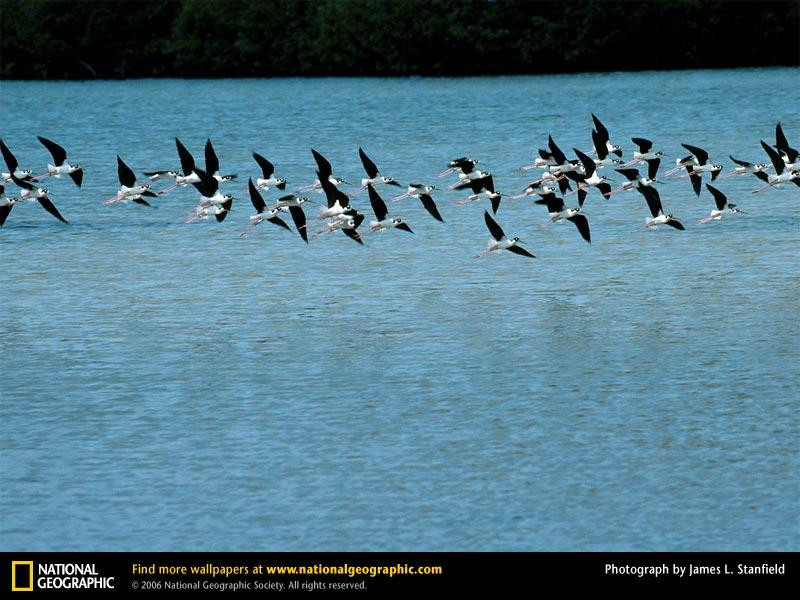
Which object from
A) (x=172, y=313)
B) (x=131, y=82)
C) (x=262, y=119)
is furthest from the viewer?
(x=131, y=82)

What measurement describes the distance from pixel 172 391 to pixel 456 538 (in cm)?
748

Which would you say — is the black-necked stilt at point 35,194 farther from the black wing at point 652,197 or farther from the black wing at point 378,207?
the black wing at point 652,197

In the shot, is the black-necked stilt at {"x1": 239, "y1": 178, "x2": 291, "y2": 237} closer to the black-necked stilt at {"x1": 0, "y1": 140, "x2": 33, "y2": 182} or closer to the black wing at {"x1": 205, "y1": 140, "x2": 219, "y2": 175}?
the black wing at {"x1": 205, "y1": 140, "x2": 219, "y2": 175}

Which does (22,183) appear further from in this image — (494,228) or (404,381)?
(404,381)

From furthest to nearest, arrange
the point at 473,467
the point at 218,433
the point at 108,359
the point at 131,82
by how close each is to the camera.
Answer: the point at 131,82
the point at 108,359
the point at 218,433
the point at 473,467

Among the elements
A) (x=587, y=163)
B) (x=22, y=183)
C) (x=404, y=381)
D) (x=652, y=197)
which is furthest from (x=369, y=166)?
(x=22, y=183)

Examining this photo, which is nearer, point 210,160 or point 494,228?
point 494,228

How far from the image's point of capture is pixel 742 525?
19391 millimetres

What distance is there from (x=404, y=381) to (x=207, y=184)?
6951mm

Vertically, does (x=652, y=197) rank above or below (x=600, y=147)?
below
